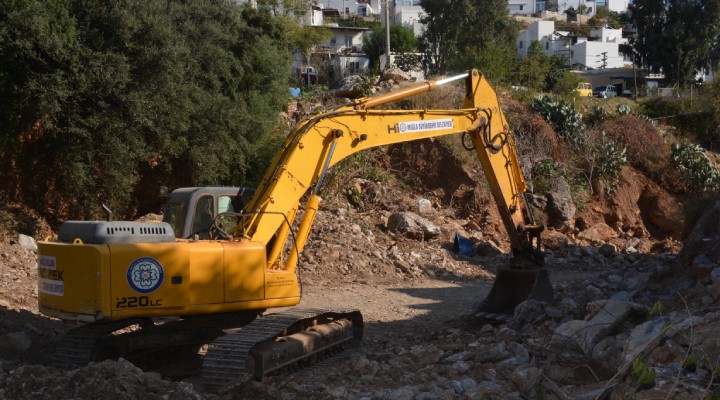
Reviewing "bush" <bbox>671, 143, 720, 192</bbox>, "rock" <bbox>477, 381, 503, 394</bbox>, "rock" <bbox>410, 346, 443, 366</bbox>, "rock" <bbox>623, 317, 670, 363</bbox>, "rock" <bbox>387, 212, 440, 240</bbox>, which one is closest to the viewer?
"rock" <bbox>623, 317, 670, 363</bbox>

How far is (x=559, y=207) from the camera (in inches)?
945

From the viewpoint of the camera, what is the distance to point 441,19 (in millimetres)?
45938

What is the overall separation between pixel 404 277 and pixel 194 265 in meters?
10.1

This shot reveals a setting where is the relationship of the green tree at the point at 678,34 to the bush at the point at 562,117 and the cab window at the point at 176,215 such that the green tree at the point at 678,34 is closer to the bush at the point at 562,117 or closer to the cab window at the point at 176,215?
the bush at the point at 562,117

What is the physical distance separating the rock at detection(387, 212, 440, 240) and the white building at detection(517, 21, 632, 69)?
156ft

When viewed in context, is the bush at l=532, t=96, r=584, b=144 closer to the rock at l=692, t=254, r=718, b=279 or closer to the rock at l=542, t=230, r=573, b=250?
the rock at l=542, t=230, r=573, b=250

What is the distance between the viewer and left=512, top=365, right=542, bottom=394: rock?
7473 mm

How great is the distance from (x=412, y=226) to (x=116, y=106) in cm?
729

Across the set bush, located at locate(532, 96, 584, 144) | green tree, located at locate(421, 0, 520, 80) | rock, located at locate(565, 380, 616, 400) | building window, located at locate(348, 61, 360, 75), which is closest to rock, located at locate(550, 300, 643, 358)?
rock, located at locate(565, 380, 616, 400)

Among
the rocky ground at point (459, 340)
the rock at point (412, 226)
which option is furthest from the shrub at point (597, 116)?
the rocky ground at point (459, 340)

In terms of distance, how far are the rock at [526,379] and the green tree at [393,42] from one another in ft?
155

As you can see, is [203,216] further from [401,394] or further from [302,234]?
[401,394]

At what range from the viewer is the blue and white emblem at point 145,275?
8500 millimetres

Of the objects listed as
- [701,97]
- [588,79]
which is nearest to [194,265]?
[701,97]
